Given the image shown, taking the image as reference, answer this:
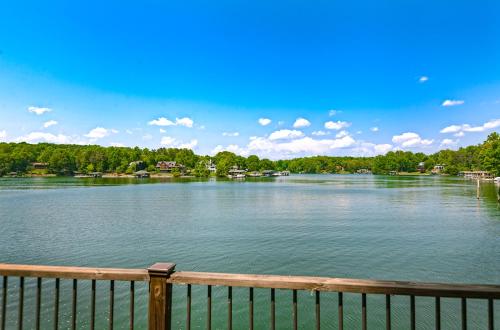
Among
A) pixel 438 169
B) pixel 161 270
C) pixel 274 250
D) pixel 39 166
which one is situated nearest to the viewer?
pixel 161 270

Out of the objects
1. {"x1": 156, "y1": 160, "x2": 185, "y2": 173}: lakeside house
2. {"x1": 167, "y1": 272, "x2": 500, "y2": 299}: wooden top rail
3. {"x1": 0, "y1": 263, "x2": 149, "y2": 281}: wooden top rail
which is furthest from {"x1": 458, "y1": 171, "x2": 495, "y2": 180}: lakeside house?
{"x1": 156, "y1": 160, "x2": 185, "y2": 173}: lakeside house

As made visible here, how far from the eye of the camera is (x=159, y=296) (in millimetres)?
3137

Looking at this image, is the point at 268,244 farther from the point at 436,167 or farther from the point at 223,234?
the point at 436,167

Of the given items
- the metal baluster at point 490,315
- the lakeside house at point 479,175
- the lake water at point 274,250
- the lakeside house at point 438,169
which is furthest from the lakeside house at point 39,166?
the lakeside house at point 438,169

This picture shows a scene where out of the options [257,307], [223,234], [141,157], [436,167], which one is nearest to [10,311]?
[257,307]

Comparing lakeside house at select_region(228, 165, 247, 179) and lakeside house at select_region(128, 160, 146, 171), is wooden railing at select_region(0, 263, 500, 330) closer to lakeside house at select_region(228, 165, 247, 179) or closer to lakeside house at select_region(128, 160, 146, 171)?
lakeside house at select_region(228, 165, 247, 179)

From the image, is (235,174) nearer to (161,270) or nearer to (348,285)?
(161,270)

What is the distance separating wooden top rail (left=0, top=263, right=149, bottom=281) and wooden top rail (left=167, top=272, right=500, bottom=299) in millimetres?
352

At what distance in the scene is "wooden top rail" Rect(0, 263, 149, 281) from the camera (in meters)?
3.15

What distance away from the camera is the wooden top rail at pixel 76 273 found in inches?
124

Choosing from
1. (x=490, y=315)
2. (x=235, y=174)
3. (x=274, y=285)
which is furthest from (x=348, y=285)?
(x=235, y=174)

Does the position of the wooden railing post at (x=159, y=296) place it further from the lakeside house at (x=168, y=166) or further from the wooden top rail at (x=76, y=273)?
the lakeside house at (x=168, y=166)

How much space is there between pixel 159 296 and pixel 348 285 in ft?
5.89

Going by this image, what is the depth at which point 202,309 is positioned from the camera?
9.94 meters
